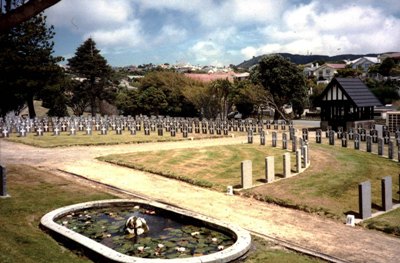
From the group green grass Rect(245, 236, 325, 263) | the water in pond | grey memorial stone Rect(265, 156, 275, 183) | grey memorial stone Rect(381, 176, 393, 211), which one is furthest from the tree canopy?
green grass Rect(245, 236, 325, 263)

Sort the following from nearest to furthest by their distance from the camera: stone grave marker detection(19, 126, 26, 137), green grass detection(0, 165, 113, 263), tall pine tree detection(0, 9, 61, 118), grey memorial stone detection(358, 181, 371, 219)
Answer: green grass detection(0, 165, 113, 263) → grey memorial stone detection(358, 181, 371, 219) → stone grave marker detection(19, 126, 26, 137) → tall pine tree detection(0, 9, 61, 118)

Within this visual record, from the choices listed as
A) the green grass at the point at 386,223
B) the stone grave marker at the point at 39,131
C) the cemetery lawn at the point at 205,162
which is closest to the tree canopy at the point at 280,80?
the cemetery lawn at the point at 205,162

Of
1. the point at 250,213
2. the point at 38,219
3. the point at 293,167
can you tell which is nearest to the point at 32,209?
the point at 38,219

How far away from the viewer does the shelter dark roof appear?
117 feet

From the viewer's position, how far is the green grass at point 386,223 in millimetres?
9664

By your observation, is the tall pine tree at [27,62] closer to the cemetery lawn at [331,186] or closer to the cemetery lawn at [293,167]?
the cemetery lawn at [293,167]

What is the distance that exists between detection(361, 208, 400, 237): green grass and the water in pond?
3.83 meters

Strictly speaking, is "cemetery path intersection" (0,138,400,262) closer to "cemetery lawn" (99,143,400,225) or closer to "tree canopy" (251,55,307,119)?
"cemetery lawn" (99,143,400,225)

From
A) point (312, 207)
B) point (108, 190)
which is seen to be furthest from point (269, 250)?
point (108, 190)

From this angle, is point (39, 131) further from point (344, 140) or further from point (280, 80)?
point (280, 80)

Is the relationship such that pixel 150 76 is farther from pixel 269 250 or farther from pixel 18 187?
pixel 269 250

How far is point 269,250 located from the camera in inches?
325

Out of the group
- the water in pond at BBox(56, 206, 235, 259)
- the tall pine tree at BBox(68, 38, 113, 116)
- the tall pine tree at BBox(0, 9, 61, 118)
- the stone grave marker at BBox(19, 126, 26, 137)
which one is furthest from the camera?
the tall pine tree at BBox(68, 38, 113, 116)

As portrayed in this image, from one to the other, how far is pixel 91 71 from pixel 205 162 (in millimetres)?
49873
